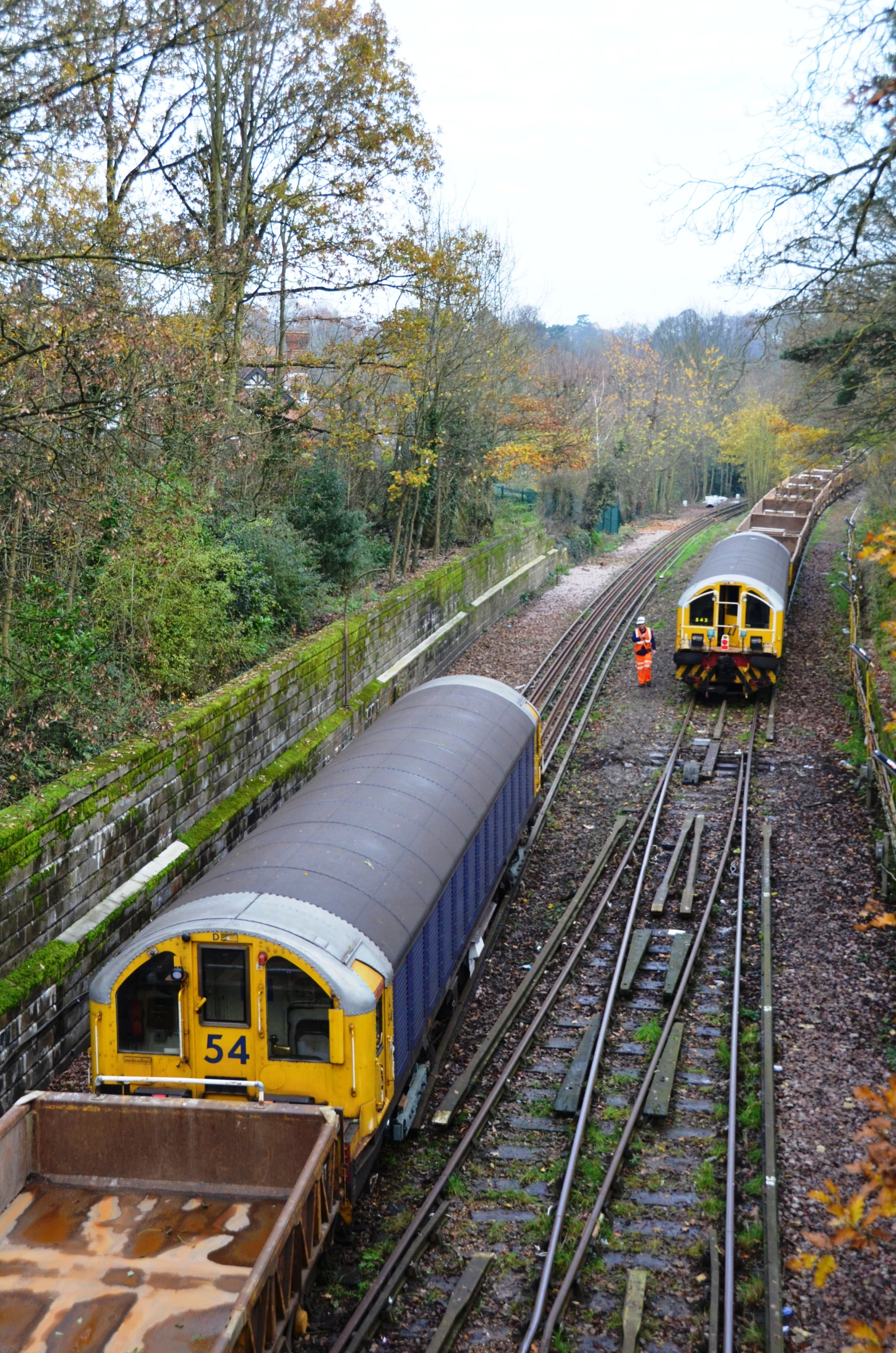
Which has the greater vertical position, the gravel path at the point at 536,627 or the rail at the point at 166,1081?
the gravel path at the point at 536,627

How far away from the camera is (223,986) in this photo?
771 cm

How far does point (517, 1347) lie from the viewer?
22.1 ft

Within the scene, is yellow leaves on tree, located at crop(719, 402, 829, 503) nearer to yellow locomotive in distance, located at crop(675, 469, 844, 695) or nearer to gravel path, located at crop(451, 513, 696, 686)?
gravel path, located at crop(451, 513, 696, 686)

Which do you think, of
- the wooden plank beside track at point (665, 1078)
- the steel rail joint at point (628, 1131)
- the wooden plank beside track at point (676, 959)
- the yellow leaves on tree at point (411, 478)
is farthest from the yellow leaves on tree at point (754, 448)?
the wooden plank beside track at point (665, 1078)

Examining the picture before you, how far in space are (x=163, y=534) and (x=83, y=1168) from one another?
9321mm

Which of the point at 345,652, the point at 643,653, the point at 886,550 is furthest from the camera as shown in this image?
the point at 643,653

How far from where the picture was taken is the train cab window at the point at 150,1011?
776 centimetres

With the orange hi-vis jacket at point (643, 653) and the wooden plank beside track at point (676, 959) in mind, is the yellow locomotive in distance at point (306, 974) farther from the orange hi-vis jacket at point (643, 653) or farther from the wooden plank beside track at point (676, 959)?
the orange hi-vis jacket at point (643, 653)

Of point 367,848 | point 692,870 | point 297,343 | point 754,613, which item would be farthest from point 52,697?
point 297,343

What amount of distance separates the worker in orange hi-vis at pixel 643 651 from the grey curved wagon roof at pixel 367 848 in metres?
9.49

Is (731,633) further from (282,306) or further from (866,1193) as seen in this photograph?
(866,1193)

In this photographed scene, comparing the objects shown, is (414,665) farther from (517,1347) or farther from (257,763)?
(517,1347)

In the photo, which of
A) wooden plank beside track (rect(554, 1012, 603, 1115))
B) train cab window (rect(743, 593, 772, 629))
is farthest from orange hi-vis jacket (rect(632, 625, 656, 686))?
wooden plank beside track (rect(554, 1012, 603, 1115))

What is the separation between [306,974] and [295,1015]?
368 millimetres
